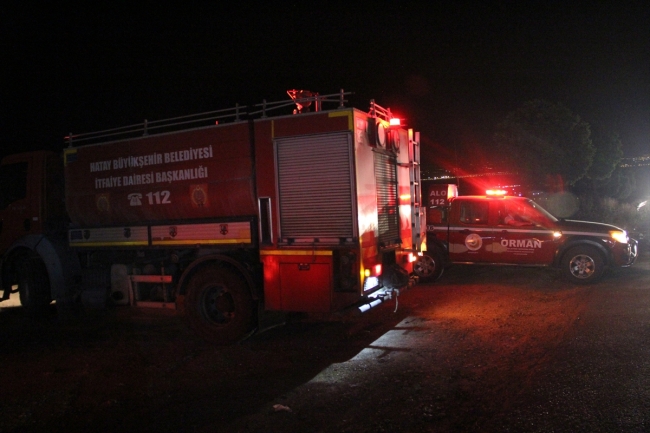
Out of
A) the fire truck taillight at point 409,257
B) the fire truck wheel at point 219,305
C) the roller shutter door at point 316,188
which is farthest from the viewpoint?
the fire truck taillight at point 409,257

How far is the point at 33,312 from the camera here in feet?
32.4

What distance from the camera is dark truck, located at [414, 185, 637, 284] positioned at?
1124cm

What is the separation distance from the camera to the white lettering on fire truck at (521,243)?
37.9ft

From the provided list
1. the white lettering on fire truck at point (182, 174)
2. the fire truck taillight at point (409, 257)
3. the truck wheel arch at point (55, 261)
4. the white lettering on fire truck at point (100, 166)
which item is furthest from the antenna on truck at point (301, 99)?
the truck wheel arch at point (55, 261)

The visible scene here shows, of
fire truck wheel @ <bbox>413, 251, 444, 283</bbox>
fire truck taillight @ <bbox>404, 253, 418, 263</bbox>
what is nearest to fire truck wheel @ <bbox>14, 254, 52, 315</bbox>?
fire truck taillight @ <bbox>404, 253, 418, 263</bbox>

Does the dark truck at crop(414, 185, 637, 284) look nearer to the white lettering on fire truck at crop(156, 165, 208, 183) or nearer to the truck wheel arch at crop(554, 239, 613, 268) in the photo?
the truck wheel arch at crop(554, 239, 613, 268)

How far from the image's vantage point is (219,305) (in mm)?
7672

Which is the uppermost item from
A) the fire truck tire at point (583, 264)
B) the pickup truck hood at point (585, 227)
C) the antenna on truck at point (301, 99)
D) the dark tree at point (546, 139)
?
the dark tree at point (546, 139)

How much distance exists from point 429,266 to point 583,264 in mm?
3093

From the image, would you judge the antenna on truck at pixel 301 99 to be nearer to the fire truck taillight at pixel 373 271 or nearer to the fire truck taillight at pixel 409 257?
the fire truck taillight at pixel 373 271

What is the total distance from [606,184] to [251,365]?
27318 mm

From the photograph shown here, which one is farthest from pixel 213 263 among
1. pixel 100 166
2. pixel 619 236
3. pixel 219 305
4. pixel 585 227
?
pixel 619 236

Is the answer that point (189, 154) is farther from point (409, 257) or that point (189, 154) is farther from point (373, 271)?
point (409, 257)

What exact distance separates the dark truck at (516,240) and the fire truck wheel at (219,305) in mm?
5683
